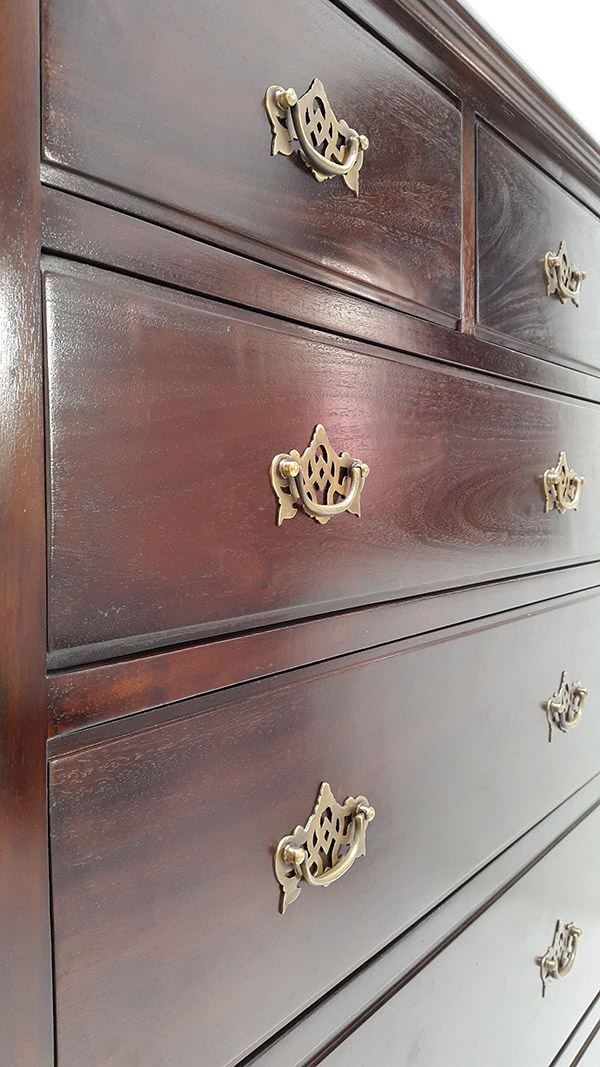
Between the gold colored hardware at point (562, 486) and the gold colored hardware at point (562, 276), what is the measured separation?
0.19 metres

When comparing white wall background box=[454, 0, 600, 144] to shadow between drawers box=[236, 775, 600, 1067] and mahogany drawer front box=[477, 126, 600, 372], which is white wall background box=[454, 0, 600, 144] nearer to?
mahogany drawer front box=[477, 126, 600, 372]

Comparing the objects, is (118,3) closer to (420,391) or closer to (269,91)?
(269,91)

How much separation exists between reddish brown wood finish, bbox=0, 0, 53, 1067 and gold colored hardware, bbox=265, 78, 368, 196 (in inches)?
7.4

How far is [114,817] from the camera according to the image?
0.47 metres

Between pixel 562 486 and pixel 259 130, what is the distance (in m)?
0.61

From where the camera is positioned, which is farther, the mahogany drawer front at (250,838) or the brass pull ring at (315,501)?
the brass pull ring at (315,501)

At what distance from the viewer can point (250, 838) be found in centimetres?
56

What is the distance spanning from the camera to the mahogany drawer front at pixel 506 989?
741 mm

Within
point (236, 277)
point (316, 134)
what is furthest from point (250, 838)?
point (316, 134)

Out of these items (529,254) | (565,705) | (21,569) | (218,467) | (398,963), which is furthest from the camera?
(565,705)

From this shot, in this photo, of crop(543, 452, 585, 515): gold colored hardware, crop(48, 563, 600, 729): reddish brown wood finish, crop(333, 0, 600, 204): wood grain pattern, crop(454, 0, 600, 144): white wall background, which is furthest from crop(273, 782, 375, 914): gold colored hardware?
crop(454, 0, 600, 144): white wall background

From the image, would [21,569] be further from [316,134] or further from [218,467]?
[316,134]

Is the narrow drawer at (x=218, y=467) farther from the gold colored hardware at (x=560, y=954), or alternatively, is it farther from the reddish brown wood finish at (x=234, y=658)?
the gold colored hardware at (x=560, y=954)

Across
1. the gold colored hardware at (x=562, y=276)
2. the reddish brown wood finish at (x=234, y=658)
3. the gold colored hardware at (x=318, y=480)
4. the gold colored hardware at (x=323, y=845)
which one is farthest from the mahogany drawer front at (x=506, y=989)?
the gold colored hardware at (x=562, y=276)
